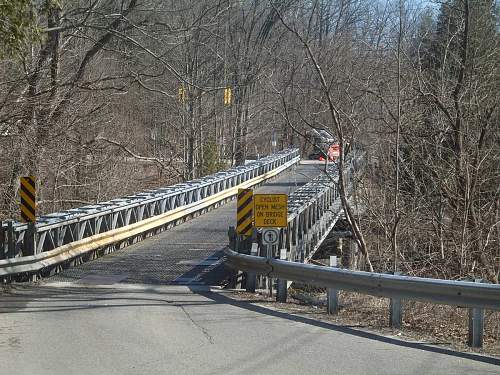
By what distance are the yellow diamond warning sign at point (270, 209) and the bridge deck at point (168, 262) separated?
2307 mm

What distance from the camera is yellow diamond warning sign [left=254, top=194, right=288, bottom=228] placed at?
A: 12664mm

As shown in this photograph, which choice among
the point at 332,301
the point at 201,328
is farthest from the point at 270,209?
the point at 201,328

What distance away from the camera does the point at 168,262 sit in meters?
17.0

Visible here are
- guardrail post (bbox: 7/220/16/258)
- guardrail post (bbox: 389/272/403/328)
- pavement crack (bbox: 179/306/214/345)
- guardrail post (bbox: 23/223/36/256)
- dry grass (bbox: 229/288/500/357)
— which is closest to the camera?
pavement crack (bbox: 179/306/214/345)

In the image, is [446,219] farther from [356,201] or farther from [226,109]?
[226,109]

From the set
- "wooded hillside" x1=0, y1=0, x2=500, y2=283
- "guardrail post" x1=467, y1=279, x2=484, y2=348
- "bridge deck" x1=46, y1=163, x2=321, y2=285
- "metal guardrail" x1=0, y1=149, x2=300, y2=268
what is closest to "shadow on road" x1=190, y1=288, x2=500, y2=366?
"guardrail post" x1=467, y1=279, x2=484, y2=348

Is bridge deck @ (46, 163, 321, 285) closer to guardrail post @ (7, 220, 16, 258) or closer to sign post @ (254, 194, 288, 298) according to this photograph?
A: guardrail post @ (7, 220, 16, 258)

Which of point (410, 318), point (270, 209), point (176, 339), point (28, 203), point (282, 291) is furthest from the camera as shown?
point (28, 203)

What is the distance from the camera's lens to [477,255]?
15.5m

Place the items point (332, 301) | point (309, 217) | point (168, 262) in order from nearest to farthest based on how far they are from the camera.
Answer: point (332, 301), point (168, 262), point (309, 217)

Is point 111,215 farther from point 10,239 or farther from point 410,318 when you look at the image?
point 410,318

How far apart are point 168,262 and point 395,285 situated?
8699 millimetres

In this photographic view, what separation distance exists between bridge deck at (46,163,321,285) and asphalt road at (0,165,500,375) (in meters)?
0.40

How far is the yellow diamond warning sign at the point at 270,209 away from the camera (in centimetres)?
1266
